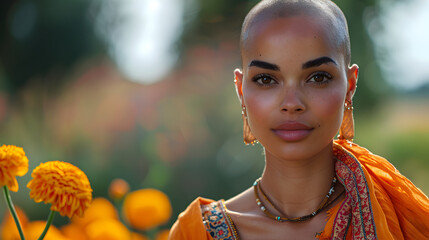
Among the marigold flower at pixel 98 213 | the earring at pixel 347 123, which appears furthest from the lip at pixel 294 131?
the marigold flower at pixel 98 213

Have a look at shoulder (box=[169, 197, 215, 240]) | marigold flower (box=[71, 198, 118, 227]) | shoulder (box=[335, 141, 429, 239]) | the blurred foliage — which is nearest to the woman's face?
shoulder (box=[335, 141, 429, 239])

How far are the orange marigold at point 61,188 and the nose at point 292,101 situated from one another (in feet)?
2.29

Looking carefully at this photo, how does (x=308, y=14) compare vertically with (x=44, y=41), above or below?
above

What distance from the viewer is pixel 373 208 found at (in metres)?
1.89

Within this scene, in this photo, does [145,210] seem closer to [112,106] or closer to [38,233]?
[38,233]

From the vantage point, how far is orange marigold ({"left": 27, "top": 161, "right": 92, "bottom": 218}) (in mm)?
1461

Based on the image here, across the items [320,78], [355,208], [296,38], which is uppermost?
[296,38]

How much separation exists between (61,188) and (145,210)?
56.2 inches

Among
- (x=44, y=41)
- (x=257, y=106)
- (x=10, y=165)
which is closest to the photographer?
(x=10, y=165)

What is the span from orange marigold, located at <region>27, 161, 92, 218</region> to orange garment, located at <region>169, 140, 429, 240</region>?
26.5 inches

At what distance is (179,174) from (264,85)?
3.42 m

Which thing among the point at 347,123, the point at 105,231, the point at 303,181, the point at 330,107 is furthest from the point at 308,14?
the point at 105,231

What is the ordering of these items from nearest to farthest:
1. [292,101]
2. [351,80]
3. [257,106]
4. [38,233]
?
1. [292,101]
2. [257,106]
3. [351,80]
4. [38,233]

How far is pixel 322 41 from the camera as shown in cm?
187
